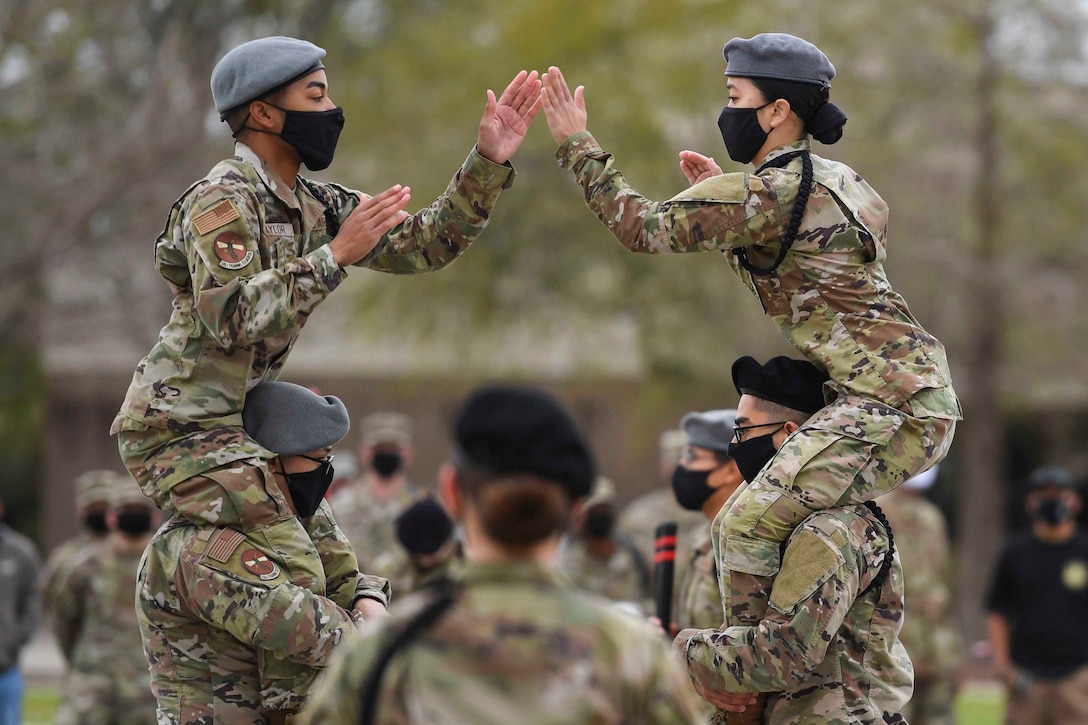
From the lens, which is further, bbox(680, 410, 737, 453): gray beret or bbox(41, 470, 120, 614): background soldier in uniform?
bbox(41, 470, 120, 614): background soldier in uniform

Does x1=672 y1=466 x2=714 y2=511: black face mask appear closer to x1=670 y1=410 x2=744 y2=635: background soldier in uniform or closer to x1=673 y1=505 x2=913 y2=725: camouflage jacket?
x1=670 y1=410 x2=744 y2=635: background soldier in uniform

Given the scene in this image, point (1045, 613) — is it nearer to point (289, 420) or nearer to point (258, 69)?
point (289, 420)

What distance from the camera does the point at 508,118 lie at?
19.0ft

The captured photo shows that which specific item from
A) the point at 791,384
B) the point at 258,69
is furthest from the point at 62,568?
the point at 791,384

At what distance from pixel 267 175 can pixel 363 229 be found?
47cm

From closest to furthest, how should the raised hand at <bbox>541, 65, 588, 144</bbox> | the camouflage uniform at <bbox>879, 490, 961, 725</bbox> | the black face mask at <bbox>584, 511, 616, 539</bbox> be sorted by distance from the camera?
the raised hand at <bbox>541, 65, 588, 144</bbox> < the camouflage uniform at <bbox>879, 490, 961, 725</bbox> < the black face mask at <bbox>584, 511, 616, 539</bbox>

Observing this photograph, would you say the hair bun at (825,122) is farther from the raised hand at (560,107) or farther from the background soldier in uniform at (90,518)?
the background soldier in uniform at (90,518)

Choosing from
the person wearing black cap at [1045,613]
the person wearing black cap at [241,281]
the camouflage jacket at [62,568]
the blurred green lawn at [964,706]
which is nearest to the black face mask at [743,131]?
the person wearing black cap at [241,281]

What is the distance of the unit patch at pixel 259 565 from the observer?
5094 mm

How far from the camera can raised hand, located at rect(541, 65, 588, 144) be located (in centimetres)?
569

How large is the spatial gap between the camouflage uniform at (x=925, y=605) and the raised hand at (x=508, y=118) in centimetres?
628

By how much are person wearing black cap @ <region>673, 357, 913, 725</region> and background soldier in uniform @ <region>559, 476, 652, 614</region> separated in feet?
A: 20.4

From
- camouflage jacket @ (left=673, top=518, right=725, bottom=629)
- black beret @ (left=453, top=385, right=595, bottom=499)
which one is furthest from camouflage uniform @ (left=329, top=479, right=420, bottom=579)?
black beret @ (left=453, top=385, right=595, bottom=499)

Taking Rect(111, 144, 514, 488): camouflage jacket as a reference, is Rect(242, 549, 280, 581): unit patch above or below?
below
